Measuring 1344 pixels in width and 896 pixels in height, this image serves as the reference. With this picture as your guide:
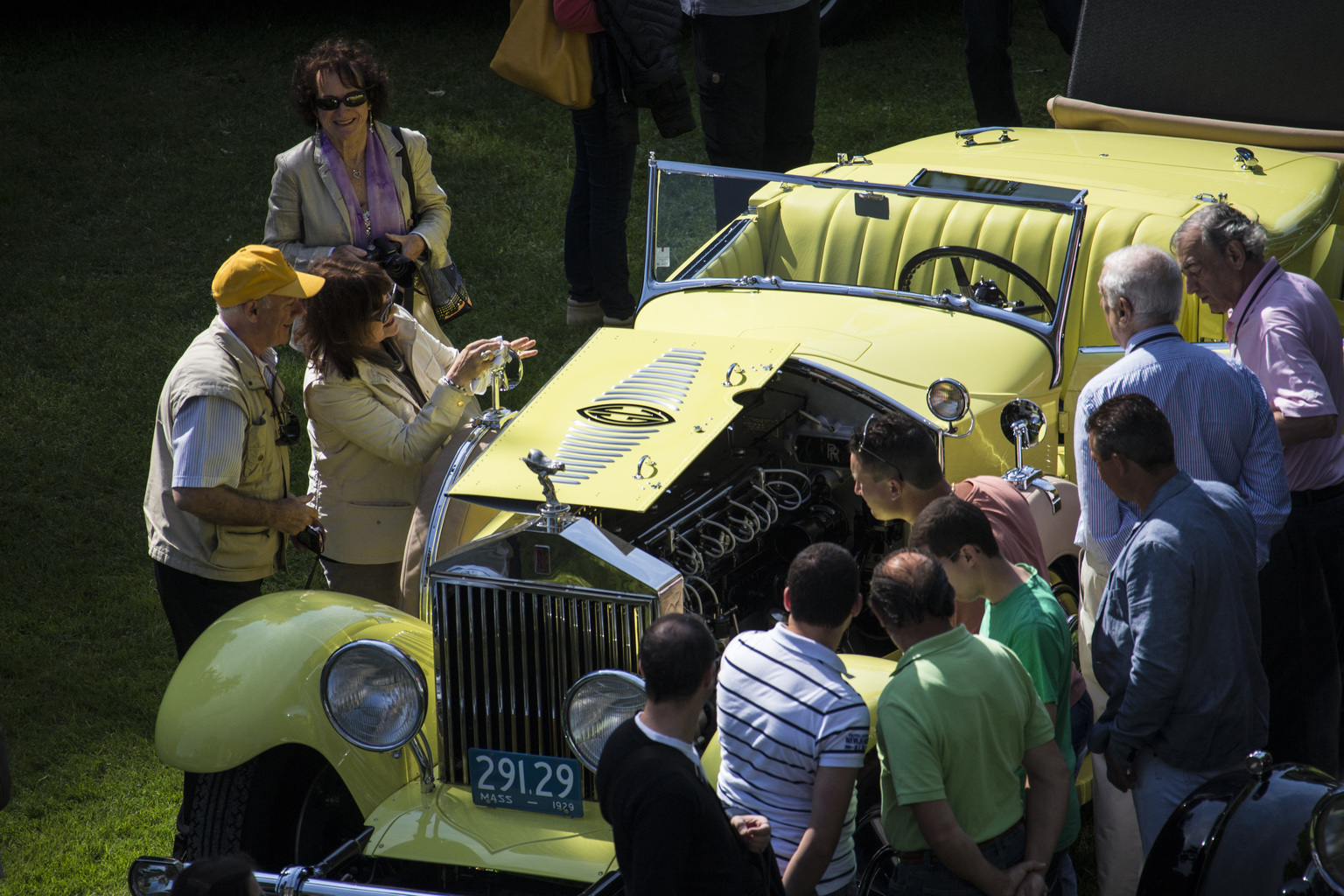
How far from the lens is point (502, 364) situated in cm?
389

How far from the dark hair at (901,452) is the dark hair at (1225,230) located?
1.13 metres

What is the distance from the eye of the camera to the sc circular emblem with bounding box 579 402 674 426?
359 cm

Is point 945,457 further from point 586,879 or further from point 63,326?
point 63,326

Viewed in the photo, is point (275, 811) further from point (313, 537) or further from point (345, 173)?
point (345, 173)

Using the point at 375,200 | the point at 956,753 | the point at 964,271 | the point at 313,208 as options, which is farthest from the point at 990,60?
the point at 956,753

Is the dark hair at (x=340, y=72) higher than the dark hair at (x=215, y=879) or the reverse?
higher

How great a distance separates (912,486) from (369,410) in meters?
1.68

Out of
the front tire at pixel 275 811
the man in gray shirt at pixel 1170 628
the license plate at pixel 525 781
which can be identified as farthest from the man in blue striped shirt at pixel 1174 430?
the front tire at pixel 275 811

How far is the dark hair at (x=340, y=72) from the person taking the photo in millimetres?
4547

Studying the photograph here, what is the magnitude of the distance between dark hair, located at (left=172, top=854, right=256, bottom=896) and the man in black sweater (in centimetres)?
67

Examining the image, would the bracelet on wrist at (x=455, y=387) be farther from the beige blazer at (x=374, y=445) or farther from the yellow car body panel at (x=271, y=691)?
the yellow car body panel at (x=271, y=691)

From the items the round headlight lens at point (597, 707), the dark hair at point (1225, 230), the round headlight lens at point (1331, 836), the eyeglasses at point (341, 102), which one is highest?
the eyeglasses at point (341, 102)

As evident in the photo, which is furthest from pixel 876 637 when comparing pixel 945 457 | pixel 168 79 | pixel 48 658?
pixel 168 79

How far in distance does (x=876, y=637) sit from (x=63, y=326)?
5.58 meters
